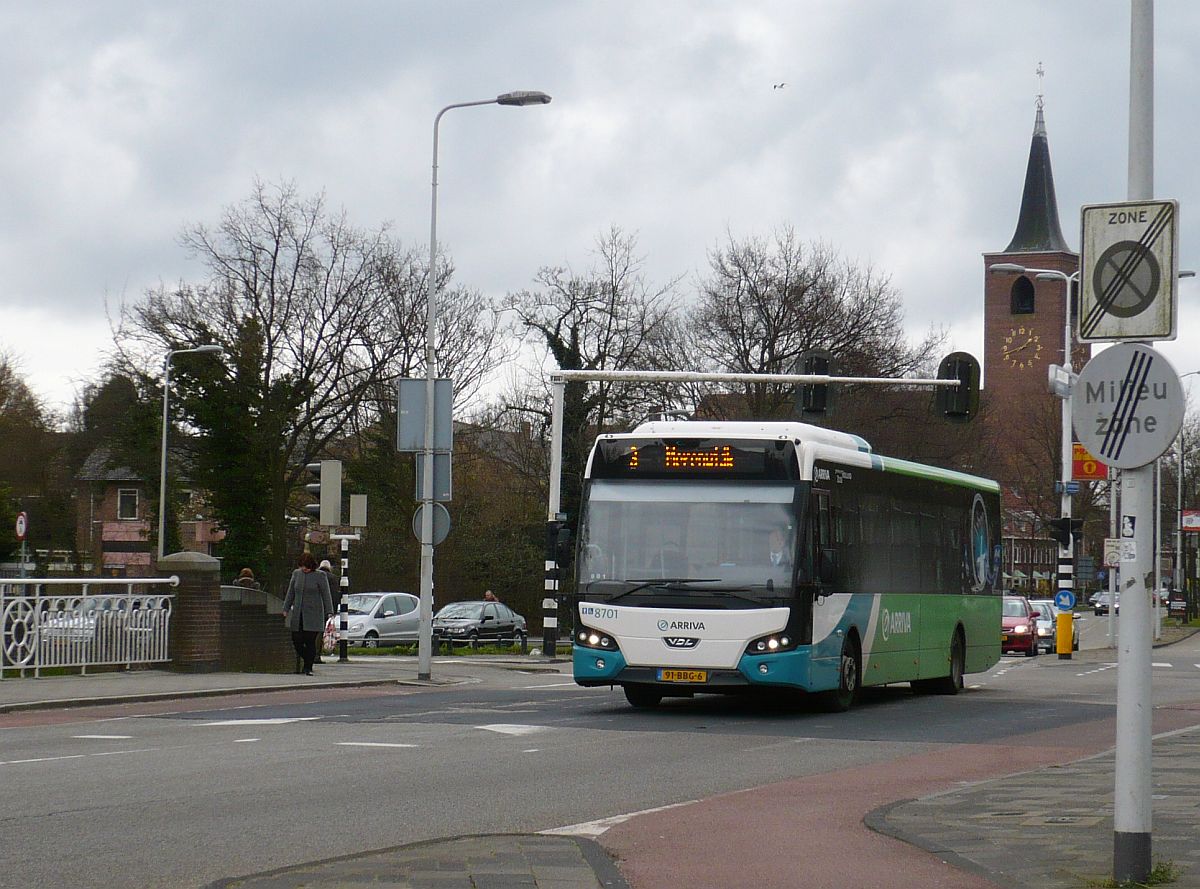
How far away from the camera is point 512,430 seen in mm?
66312

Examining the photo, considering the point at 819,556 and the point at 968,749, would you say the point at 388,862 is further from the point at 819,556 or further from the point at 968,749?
the point at 819,556

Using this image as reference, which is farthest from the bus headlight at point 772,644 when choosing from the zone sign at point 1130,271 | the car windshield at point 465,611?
the car windshield at point 465,611

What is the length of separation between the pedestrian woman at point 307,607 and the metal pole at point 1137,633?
63.6 ft

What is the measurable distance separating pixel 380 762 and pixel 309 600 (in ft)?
43.1

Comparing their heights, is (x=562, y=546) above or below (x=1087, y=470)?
below

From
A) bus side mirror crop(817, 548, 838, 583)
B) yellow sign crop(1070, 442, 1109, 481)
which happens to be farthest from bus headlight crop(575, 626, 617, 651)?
yellow sign crop(1070, 442, 1109, 481)

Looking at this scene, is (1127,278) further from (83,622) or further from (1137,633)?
(83,622)

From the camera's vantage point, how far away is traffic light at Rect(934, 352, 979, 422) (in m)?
30.4

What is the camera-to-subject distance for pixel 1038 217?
115 meters

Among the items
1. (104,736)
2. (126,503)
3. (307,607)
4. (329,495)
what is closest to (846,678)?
(104,736)

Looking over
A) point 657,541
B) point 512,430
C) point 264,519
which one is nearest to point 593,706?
point 657,541

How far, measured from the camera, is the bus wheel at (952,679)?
23938 mm

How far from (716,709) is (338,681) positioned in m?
6.54

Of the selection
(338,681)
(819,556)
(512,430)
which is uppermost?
(512,430)
